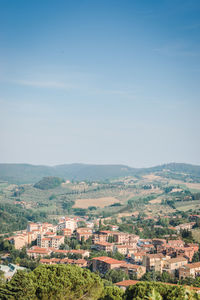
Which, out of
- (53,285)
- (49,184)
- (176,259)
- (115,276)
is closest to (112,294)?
(53,285)

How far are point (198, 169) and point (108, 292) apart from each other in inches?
6043

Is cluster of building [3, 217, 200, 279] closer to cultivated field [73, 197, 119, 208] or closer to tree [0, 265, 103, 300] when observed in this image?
tree [0, 265, 103, 300]

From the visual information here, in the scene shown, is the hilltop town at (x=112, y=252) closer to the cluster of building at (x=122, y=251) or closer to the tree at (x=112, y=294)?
the cluster of building at (x=122, y=251)

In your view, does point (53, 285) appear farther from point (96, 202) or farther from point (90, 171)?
point (90, 171)

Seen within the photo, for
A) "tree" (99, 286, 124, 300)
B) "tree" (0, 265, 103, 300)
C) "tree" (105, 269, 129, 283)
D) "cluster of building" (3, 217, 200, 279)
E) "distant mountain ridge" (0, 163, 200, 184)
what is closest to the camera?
"tree" (0, 265, 103, 300)

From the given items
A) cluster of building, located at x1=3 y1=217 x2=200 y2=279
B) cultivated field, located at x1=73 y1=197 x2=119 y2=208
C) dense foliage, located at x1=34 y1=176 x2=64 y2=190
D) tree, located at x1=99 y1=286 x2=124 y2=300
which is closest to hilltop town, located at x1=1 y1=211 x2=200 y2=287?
cluster of building, located at x1=3 y1=217 x2=200 y2=279

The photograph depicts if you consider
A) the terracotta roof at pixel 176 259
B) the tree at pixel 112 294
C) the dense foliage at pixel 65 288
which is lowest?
the terracotta roof at pixel 176 259

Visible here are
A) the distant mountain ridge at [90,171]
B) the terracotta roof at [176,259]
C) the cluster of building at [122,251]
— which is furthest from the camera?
the distant mountain ridge at [90,171]

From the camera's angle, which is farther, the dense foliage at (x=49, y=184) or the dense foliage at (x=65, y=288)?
the dense foliage at (x=49, y=184)

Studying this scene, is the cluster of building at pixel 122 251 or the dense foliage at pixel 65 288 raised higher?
the dense foliage at pixel 65 288

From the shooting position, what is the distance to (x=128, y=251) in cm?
3102

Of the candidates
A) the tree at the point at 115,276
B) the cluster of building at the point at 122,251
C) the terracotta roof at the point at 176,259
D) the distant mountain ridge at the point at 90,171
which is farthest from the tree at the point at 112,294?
the distant mountain ridge at the point at 90,171

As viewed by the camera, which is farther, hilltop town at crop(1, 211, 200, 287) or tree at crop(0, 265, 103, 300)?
hilltop town at crop(1, 211, 200, 287)

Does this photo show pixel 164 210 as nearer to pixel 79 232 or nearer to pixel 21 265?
pixel 79 232
